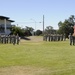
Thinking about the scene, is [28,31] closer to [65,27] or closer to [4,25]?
[4,25]

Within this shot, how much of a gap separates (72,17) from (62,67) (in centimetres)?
8797

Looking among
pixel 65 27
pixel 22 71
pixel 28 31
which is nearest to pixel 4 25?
pixel 28 31

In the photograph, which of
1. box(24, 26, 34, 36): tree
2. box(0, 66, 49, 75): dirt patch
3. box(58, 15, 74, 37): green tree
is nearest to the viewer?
box(0, 66, 49, 75): dirt patch

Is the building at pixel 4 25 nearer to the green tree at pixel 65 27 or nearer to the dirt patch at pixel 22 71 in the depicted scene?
the green tree at pixel 65 27

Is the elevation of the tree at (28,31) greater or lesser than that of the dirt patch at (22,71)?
greater

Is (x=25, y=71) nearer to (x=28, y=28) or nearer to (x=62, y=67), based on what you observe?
(x=62, y=67)

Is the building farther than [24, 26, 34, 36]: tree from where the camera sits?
No

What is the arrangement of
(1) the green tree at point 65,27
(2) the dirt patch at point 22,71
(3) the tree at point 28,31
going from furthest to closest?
1. (3) the tree at point 28,31
2. (1) the green tree at point 65,27
3. (2) the dirt patch at point 22,71

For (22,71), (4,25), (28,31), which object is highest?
(4,25)

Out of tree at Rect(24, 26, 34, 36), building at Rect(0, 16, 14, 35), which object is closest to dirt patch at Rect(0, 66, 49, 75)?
building at Rect(0, 16, 14, 35)

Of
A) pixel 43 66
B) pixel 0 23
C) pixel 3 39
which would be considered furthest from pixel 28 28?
pixel 43 66

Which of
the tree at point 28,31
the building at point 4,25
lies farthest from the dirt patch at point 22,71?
the tree at point 28,31

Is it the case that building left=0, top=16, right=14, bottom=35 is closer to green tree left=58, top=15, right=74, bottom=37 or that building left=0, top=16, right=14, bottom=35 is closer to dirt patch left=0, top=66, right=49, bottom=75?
green tree left=58, top=15, right=74, bottom=37

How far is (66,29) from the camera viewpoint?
9512 cm
